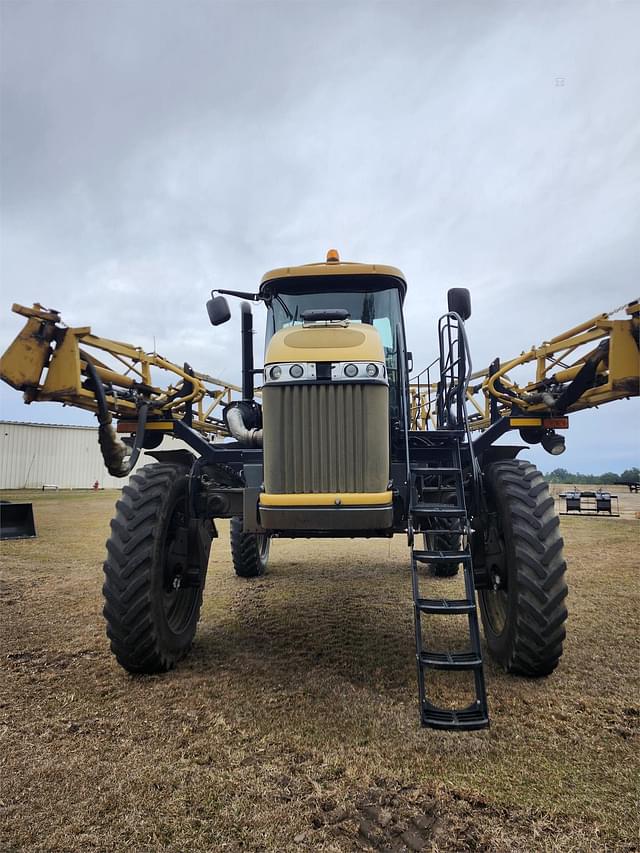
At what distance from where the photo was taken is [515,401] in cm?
500

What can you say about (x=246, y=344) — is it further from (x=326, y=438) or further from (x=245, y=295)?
(x=326, y=438)

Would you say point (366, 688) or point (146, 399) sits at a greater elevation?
point (146, 399)

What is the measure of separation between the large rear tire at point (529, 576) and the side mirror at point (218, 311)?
2.52m

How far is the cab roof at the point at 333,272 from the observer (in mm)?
4215

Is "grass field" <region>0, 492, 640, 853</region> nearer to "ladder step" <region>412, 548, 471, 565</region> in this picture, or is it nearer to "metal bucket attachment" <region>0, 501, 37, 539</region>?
"ladder step" <region>412, 548, 471, 565</region>

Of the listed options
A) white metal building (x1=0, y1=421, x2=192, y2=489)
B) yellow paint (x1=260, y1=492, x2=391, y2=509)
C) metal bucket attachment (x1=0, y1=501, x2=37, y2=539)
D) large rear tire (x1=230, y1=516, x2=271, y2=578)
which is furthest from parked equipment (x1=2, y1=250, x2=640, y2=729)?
white metal building (x1=0, y1=421, x2=192, y2=489)

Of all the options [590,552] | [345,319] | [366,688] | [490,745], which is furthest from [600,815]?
[590,552]

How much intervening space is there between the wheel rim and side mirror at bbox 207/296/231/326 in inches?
58.1

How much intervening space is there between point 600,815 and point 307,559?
6742mm

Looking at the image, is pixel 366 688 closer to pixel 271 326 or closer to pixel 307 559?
pixel 271 326

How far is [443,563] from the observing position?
12.0 ft

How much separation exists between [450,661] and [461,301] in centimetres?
264

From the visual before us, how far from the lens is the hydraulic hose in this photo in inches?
146

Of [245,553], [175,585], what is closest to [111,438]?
[175,585]
